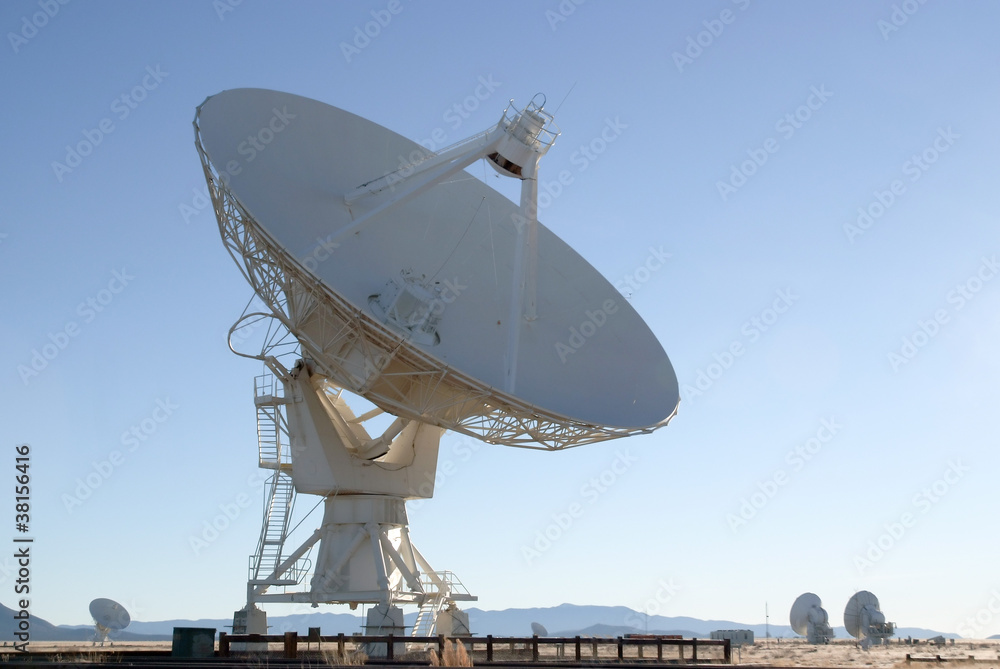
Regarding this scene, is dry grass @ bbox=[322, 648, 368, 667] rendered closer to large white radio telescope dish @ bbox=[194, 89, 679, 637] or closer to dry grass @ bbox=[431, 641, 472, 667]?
dry grass @ bbox=[431, 641, 472, 667]

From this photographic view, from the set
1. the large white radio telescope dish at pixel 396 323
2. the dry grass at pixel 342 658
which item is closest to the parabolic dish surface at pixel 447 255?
the large white radio telescope dish at pixel 396 323

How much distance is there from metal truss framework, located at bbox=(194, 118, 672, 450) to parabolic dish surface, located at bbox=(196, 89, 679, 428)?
233 millimetres

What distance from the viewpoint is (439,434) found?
1190 inches

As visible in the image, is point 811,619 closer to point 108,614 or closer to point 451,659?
point 108,614

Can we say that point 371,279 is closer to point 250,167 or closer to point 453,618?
point 250,167

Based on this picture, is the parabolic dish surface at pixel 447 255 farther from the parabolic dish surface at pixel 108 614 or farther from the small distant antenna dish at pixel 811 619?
the small distant antenna dish at pixel 811 619

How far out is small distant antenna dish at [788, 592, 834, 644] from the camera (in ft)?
167

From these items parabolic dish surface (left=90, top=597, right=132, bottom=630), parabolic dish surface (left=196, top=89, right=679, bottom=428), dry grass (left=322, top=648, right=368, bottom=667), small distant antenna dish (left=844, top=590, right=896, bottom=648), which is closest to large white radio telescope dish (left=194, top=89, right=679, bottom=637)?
parabolic dish surface (left=196, top=89, right=679, bottom=428)

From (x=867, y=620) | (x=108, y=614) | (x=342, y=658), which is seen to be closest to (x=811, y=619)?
(x=867, y=620)

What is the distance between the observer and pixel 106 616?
4116 cm

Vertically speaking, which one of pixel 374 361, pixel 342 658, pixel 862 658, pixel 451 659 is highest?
pixel 374 361

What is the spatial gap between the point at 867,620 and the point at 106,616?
3401 cm

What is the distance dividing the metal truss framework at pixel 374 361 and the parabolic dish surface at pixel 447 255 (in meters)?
0.23

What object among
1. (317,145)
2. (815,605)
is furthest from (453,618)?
(815,605)
